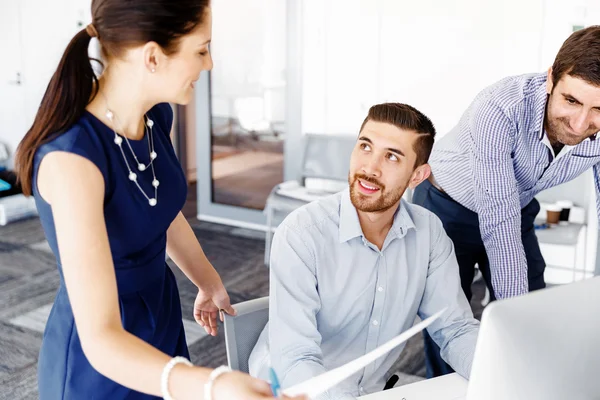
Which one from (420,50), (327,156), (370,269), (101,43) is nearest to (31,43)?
(327,156)

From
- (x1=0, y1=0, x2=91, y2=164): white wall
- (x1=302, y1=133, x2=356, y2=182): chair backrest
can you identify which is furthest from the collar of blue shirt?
(x1=0, y1=0, x2=91, y2=164): white wall

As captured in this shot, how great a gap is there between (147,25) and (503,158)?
1.12 metres

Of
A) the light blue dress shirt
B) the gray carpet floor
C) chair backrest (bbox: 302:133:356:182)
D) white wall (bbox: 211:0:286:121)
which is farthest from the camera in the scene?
white wall (bbox: 211:0:286:121)

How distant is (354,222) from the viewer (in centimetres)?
164

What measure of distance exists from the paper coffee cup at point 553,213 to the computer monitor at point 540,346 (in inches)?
119

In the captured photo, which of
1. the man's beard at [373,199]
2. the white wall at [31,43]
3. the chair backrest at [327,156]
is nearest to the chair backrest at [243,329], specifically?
the man's beard at [373,199]

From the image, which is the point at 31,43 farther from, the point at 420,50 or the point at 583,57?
the point at 583,57

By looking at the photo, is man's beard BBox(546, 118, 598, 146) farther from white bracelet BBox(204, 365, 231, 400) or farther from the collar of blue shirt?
white bracelet BBox(204, 365, 231, 400)

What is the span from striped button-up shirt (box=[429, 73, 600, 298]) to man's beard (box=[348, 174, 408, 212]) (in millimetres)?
287

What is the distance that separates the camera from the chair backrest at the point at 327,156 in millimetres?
4762

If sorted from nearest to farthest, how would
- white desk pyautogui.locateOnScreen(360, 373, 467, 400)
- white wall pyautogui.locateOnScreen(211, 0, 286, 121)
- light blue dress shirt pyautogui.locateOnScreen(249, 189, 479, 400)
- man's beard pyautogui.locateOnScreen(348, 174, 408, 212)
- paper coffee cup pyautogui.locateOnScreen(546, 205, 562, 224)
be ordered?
white desk pyautogui.locateOnScreen(360, 373, 467, 400) → light blue dress shirt pyautogui.locateOnScreen(249, 189, 479, 400) → man's beard pyautogui.locateOnScreen(348, 174, 408, 212) → paper coffee cup pyautogui.locateOnScreen(546, 205, 562, 224) → white wall pyautogui.locateOnScreen(211, 0, 286, 121)

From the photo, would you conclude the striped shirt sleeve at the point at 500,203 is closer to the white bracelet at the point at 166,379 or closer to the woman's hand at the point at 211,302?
the woman's hand at the point at 211,302

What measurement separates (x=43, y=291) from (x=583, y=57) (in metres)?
3.46

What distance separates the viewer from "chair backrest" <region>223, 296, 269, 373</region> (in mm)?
1589
